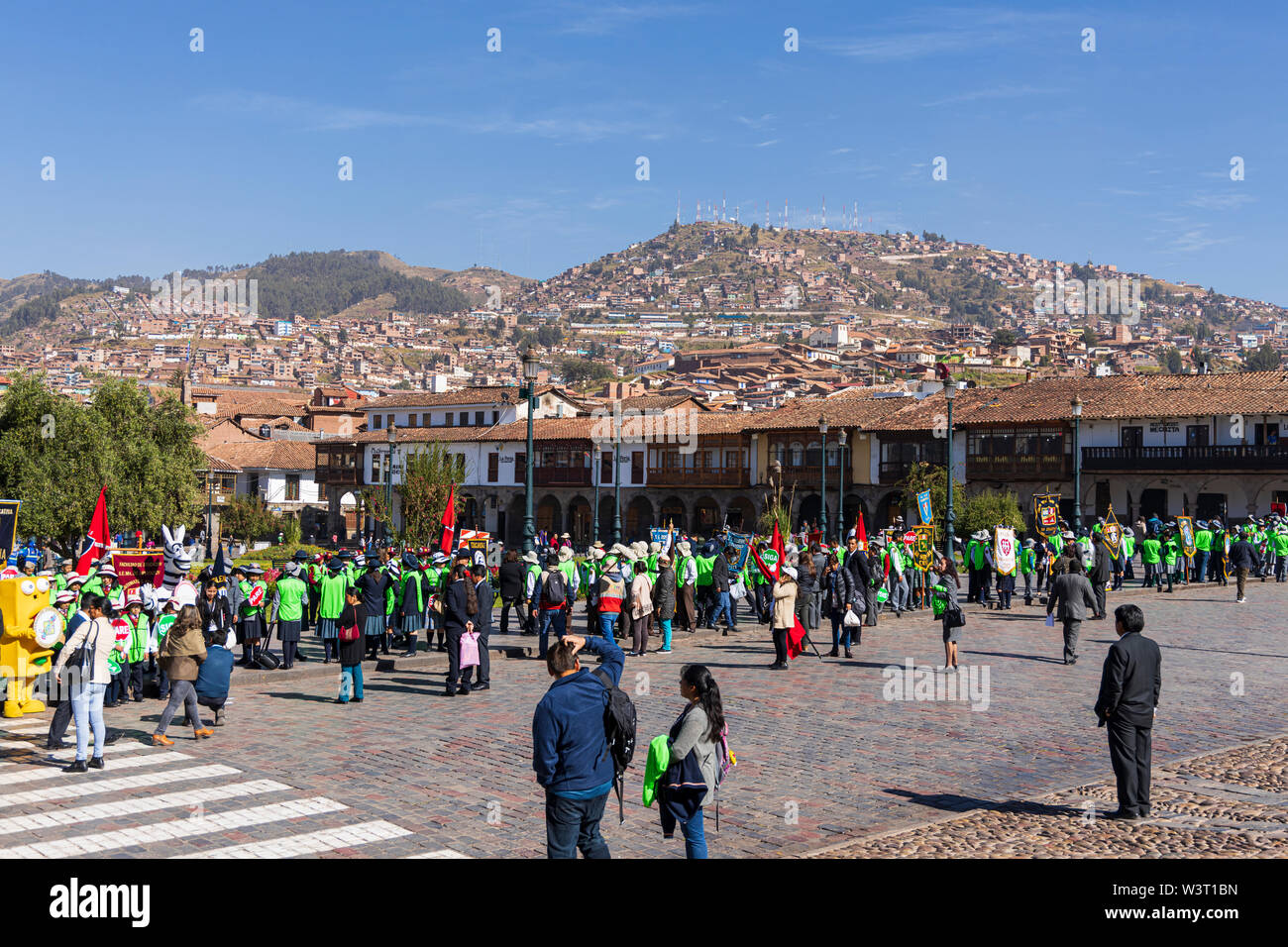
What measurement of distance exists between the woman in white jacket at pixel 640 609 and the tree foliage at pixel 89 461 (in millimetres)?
27937

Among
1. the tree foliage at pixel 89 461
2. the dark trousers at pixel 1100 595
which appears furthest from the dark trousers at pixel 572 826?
the tree foliage at pixel 89 461

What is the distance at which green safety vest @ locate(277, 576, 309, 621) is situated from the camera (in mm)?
15727

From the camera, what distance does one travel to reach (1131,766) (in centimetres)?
847

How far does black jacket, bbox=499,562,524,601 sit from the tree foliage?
82.5ft

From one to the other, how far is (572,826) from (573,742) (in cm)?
45

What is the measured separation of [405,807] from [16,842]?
260 cm

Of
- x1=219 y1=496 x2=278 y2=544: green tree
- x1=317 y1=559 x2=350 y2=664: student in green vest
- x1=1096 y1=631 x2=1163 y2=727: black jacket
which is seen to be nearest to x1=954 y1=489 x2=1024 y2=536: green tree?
x1=317 y1=559 x2=350 y2=664: student in green vest

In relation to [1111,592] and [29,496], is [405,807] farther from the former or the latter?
[29,496]

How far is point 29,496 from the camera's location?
3906 centimetres

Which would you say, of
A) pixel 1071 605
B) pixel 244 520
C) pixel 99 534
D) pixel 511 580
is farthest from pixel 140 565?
pixel 244 520

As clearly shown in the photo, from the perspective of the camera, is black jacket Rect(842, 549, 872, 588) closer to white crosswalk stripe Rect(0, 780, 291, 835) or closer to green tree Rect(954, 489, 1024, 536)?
white crosswalk stripe Rect(0, 780, 291, 835)

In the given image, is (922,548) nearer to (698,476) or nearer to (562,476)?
(698,476)

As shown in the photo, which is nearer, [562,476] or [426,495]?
[426,495]

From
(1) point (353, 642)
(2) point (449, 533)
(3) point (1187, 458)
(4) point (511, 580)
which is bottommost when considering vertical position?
(1) point (353, 642)
